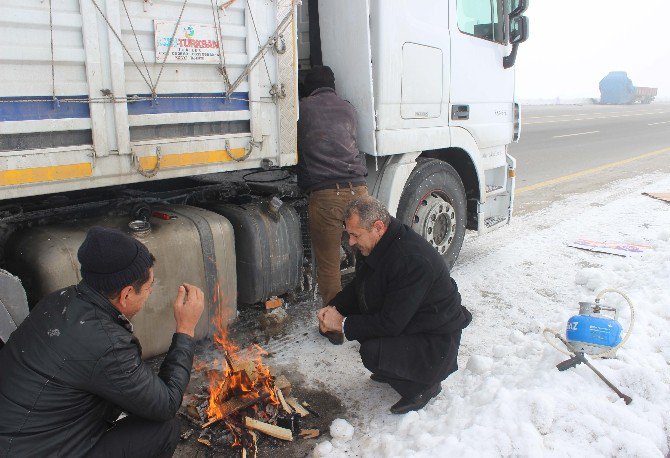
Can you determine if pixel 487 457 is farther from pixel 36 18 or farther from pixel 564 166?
pixel 564 166

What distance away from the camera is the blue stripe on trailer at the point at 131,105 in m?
2.54

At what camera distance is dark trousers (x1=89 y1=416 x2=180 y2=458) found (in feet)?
7.37

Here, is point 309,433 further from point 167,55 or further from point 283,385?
point 167,55

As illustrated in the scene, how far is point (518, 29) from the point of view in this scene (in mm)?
5398

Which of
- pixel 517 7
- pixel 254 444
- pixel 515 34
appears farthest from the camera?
pixel 515 34

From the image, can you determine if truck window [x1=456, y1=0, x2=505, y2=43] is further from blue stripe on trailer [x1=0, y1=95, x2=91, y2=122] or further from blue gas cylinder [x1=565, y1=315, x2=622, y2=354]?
blue stripe on trailer [x1=0, y1=95, x2=91, y2=122]

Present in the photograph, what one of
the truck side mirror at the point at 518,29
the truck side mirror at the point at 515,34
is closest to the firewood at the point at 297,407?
the truck side mirror at the point at 515,34

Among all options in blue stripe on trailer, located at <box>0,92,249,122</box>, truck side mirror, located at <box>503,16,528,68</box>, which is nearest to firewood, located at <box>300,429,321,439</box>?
blue stripe on trailer, located at <box>0,92,249,122</box>

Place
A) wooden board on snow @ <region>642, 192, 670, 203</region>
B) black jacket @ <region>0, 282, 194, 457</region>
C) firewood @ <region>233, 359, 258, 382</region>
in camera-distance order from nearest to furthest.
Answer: black jacket @ <region>0, 282, 194, 457</region>, firewood @ <region>233, 359, 258, 382</region>, wooden board on snow @ <region>642, 192, 670, 203</region>

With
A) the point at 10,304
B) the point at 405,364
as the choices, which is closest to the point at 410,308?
the point at 405,364

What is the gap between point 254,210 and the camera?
390cm

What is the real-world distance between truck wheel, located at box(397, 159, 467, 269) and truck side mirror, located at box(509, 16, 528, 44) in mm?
1482

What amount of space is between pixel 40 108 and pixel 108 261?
1.00 meters

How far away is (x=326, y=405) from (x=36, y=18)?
8.28 ft
